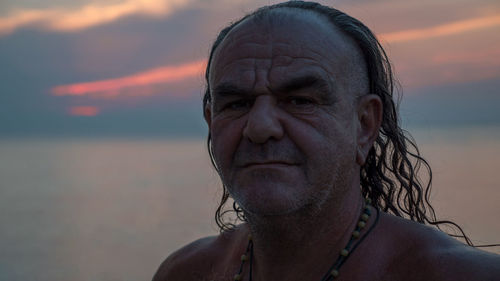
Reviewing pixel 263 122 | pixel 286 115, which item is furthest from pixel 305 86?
pixel 263 122

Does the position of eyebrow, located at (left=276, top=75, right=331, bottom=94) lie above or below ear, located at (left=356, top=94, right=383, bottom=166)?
above

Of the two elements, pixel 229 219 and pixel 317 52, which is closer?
pixel 317 52

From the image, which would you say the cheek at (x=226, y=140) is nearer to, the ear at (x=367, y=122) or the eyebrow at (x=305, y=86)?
the eyebrow at (x=305, y=86)

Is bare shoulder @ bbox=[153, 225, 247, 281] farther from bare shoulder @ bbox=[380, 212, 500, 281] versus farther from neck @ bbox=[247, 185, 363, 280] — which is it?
bare shoulder @ bbox=[380, 212, 500, 281]

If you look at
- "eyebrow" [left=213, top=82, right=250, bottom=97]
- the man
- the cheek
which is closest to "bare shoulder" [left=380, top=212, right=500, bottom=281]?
the man

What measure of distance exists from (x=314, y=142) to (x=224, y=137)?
1.57ft

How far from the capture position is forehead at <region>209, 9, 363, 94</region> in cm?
272

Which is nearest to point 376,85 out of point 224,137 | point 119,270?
point 224,137

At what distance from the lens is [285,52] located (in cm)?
274

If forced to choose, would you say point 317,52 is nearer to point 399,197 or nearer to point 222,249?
point 399,197

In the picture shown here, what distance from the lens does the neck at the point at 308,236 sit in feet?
9.12

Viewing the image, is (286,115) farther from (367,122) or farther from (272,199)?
(367,122)

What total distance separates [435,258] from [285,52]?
1.22m

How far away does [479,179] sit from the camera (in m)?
21.0
